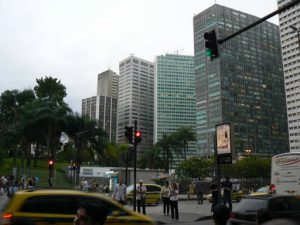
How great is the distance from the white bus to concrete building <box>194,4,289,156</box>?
126315mm

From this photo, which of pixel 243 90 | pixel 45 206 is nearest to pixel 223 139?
pixel 45 206

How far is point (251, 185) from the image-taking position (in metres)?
50.4

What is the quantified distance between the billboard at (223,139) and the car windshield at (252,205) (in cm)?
971

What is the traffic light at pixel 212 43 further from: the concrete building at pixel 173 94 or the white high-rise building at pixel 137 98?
the white high-rise building at pixel 137 98

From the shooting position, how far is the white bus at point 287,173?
19.2 metres

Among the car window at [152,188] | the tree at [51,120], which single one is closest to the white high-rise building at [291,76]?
the tree at [51,120]

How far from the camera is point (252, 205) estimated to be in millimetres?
11000

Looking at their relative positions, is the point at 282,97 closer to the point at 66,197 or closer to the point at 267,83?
the point at 267,83

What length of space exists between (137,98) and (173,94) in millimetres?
14213

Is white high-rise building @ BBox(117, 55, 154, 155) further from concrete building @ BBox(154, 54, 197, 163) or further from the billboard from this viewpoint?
the billboard

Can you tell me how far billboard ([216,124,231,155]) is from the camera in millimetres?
21016

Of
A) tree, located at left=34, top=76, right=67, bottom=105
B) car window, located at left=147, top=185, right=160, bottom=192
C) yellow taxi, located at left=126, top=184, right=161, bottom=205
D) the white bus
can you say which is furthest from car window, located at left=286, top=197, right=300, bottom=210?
tree, located at left=34, top=76, right=67, bottom=105

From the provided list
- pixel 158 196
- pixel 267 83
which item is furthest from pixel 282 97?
pixel 158 196

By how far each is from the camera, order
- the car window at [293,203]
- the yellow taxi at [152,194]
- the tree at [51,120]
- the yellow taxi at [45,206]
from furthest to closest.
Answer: the tree at [51,120] < the yellow taxi at [152,194] < the car window at [293,203] < the yellow taxi at [45,206]
